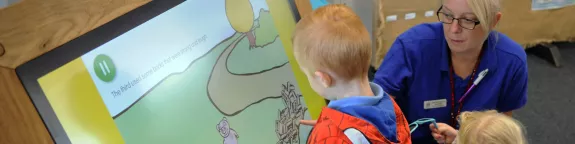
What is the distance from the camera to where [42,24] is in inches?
37.1

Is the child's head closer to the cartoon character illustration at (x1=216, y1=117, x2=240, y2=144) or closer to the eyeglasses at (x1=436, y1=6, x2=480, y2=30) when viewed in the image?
the cartoon character illustration at (x1=216, y1=117, x2=240, y2=144)

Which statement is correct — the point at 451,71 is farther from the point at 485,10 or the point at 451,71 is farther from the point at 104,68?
the point at 104,68

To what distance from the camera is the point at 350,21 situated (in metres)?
1.08

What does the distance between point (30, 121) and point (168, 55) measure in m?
0.33

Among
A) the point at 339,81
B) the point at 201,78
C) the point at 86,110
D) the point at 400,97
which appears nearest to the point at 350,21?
the point at 339,81

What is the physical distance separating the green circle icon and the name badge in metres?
0.93

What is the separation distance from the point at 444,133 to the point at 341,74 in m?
0.54

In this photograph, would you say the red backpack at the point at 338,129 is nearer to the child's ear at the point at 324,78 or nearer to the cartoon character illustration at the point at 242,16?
the child's ear at the point at 324,78

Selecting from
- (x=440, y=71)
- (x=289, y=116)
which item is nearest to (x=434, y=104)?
(x=440, y=71)

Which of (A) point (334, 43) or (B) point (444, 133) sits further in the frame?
(B) point (444, 133)

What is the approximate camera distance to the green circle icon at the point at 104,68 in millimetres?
1032

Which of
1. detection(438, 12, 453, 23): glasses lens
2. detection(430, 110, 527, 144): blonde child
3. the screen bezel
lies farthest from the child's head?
detection(438, 12, 453, 23): glasses lens

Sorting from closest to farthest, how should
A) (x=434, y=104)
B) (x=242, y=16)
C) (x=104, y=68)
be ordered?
(x=104, y=68), (x=242, y=16), (x=434, y=104)

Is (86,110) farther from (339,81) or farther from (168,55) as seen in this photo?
(339,81)
